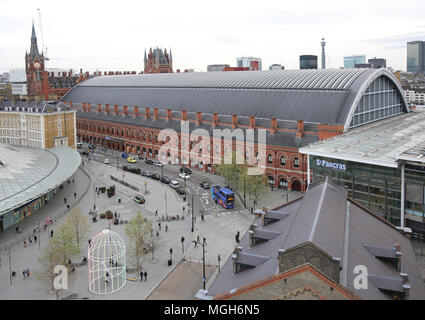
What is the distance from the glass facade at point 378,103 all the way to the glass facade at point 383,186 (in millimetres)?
22395

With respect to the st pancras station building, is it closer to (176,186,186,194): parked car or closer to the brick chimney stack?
the brick chimney stack

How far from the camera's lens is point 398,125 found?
7881 centimetres

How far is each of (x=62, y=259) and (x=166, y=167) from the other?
53.6 metres

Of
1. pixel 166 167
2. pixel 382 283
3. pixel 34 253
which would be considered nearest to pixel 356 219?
pixel 382 283

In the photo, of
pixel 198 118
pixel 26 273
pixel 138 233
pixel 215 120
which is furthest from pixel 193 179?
pixel 26 273

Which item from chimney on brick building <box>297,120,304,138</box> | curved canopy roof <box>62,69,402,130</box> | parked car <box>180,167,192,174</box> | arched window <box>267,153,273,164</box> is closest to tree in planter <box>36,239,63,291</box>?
arched window <box>267,153,273,164</box>

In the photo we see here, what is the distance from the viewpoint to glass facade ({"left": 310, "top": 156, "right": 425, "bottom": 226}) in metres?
49.2

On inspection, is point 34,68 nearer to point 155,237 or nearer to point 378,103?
point 378,103

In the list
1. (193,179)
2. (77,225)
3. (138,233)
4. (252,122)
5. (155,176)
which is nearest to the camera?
(138,233)

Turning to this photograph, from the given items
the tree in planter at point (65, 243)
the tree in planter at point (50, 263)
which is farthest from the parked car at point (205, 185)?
the tree in planter at point (50, 263)

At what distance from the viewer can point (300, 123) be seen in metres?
74.3

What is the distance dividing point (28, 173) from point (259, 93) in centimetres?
5083

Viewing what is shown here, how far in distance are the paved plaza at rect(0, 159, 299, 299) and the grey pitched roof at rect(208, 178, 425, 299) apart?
11791 millimetres

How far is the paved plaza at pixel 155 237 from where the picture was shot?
40750 millimetres
